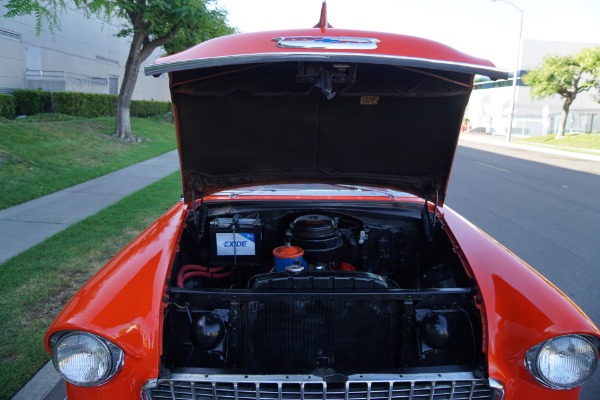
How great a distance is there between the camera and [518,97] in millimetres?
46500

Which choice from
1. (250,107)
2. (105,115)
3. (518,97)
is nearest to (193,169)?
(250,107)

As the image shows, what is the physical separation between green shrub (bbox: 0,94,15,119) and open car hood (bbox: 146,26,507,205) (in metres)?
16.5

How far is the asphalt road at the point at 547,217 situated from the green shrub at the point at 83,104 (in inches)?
613

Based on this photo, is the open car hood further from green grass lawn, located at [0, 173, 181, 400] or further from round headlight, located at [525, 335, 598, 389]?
green grass lawn, located at [0, 173, 181, 400]

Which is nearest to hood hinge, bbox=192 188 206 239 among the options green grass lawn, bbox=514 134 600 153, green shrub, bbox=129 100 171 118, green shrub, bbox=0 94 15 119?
green shrub, bbox=0 94 15 119


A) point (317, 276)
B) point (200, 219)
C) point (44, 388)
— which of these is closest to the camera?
point (317, 276)

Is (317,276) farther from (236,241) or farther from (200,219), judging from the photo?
(200,219)

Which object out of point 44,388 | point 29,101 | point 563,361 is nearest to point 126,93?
point 29,101

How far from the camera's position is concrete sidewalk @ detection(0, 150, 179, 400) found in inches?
115

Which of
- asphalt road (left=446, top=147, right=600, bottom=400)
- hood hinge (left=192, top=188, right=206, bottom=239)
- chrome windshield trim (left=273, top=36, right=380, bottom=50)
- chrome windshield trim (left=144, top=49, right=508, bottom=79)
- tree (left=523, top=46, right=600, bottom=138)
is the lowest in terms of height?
asphalt road (left=446, top=147, right=600, bottom=400)

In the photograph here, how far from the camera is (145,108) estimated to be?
27.6 meters

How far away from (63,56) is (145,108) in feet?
15.9

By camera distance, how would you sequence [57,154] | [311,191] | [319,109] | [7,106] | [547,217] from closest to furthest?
1. [319,109]
2. [311,191]
3. [547,217]
4. [57,154]
5. [7,106]

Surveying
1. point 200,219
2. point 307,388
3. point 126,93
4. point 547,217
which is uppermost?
point 126,93
